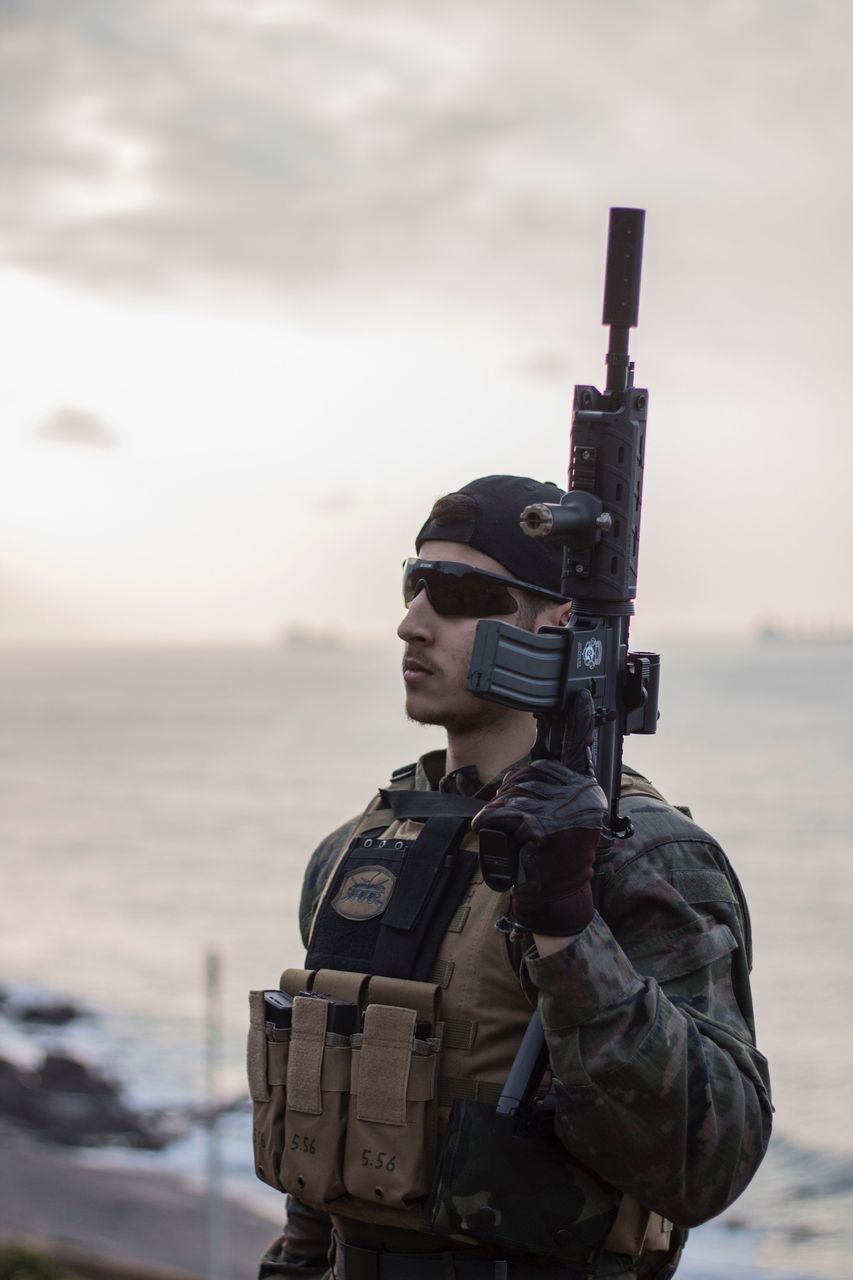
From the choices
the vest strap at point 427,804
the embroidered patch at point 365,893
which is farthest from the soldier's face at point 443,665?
the embroidered patch at point 365,893

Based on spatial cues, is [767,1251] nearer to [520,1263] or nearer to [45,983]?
[520,1263]

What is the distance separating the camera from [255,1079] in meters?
3.84

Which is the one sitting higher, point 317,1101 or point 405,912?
point 405,912

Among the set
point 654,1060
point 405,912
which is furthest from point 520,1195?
point 405,912

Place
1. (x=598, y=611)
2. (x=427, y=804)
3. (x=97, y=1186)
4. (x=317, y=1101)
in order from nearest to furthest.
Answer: (x=598, y=611), (x=317, y=1101), (x=427, y=804), (x=97, y=1186)

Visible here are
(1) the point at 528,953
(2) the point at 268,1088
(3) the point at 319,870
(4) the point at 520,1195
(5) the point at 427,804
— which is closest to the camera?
(1) the point at 528,953

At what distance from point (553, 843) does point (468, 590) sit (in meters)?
1.29

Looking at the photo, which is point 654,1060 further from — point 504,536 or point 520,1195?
point 504,536

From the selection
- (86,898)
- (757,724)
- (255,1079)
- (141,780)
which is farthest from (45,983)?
(757,724)

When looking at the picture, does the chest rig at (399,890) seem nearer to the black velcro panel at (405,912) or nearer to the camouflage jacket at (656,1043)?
the black velcro panel at (405,912)

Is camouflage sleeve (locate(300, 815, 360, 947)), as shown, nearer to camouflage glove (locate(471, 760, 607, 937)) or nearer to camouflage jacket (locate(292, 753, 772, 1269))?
camouflage jacket (locate(292, 753, 772, 1269))

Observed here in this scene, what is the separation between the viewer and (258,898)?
155ft

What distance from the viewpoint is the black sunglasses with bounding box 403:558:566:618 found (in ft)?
13.4

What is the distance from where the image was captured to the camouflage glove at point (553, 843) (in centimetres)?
297
